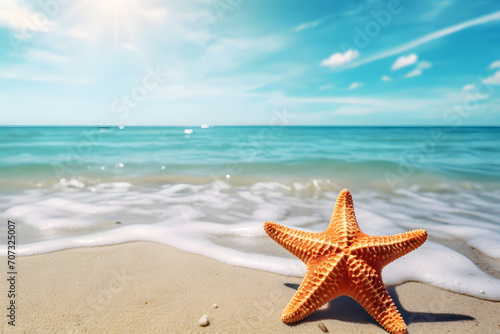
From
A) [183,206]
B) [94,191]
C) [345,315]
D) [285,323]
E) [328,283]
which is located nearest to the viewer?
[328,283]

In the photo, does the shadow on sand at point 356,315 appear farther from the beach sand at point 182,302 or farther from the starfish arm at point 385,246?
the starfish arm at point 385,246

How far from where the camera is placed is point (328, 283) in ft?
6.61

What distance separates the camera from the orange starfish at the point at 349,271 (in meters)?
2.01

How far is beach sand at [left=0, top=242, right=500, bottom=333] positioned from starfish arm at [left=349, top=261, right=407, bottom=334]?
19 centimetres

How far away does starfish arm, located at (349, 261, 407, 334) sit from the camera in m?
1.99

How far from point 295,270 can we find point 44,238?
3323mm

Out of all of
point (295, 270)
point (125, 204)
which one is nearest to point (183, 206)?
point (125, 204)

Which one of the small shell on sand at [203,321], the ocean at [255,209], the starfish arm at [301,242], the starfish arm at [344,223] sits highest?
the starfish arm at [344,223]

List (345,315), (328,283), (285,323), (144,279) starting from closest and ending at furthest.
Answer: (328,283)
(285,323)
(345,315)
(144,279)

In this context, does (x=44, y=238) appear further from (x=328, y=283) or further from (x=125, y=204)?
(x=328, y=283)

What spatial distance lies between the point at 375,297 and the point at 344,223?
0.57 m

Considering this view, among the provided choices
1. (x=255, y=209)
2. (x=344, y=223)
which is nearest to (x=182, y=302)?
(x=344, y=223)

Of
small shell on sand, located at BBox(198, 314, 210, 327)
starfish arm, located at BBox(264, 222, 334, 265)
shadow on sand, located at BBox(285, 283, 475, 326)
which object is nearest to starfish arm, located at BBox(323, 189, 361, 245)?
starfish arm, located at BBox(264, 222, 334, 265)

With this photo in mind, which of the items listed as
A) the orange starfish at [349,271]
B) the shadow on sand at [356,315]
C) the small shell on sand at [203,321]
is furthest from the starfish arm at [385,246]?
the small shell on sand at [203,321]
